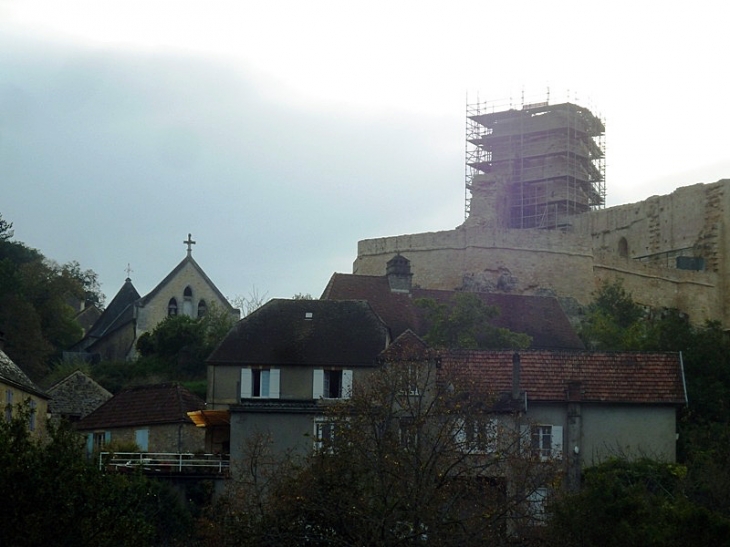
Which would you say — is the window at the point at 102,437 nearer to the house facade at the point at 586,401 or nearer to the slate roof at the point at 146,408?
the slate roof at the point at 146,408

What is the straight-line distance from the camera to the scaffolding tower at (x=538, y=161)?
75.1 metres

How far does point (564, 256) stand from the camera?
6256 cm

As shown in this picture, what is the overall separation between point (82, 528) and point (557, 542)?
26.0 ft

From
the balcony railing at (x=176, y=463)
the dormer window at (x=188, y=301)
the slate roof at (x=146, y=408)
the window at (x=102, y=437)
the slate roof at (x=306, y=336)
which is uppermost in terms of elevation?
the dormer window at (x=188, y=301)

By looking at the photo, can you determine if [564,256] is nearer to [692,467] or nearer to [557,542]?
[692,467]

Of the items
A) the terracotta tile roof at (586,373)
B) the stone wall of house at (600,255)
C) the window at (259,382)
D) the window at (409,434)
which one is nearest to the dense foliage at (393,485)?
the window at (409,434)

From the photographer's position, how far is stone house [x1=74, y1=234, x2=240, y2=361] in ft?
185

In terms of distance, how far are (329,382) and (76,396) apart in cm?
1037

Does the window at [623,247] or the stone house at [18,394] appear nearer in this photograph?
the stone house at [18,394]

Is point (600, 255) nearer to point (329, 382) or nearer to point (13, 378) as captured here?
point (329, 382)

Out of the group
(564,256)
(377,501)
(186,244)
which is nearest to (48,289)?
(186,244)

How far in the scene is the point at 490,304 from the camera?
48.2 meters

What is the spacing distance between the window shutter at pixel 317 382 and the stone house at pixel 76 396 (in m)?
8.68

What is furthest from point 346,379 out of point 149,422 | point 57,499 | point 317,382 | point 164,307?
point 164,307
